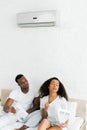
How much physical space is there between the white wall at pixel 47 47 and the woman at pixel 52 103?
28 cm

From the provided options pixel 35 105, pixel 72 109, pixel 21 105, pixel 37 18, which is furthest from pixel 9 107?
pixel 37 18

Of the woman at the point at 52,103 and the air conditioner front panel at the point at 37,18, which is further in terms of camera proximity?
the air conditioner front panel at the point at 37,18

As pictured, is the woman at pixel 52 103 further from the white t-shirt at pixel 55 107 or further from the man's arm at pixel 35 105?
the man's arm at pixel 35 105

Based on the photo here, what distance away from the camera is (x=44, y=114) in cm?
272

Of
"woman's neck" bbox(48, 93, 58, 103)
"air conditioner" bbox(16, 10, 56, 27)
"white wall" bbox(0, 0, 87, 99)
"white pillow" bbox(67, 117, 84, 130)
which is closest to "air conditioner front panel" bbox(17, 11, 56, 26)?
"air conditioner" bbox(16, 10, 56, 27)

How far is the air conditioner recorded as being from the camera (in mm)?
2906

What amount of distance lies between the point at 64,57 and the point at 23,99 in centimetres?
80

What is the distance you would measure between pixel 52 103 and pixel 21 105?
0.51 meters

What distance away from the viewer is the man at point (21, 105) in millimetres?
2854

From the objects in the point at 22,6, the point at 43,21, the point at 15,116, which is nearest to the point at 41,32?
the point at 43,21

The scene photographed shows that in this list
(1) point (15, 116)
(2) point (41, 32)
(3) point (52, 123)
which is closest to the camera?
(3) point (52, 123)

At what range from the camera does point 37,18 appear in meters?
2.97

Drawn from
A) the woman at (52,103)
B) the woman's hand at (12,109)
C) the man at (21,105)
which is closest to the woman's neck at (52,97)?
the woman at (52,103)

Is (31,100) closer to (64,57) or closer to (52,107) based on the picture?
(52,107)
